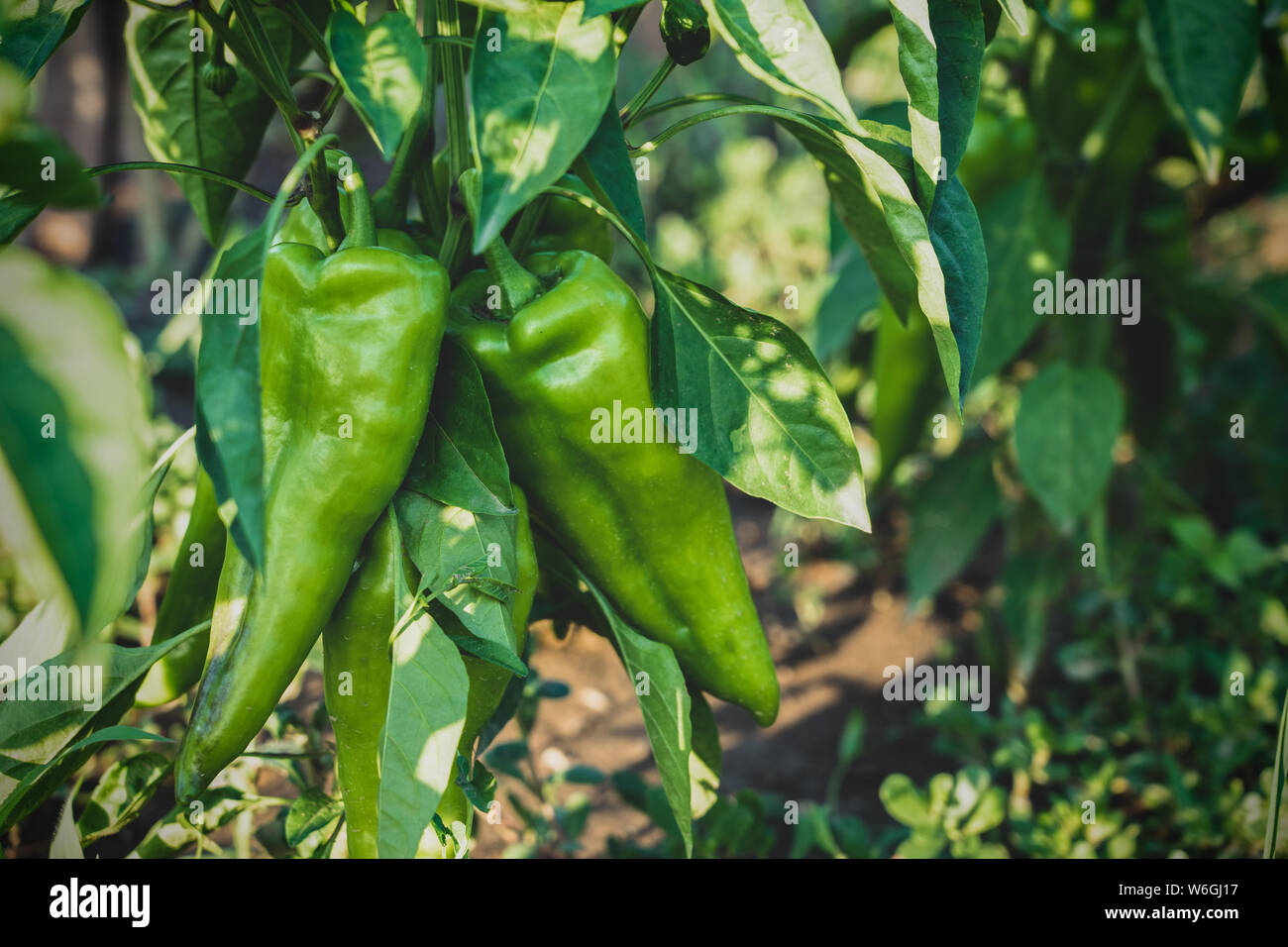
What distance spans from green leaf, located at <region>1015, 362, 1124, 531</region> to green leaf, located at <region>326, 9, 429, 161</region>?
2.95 ft

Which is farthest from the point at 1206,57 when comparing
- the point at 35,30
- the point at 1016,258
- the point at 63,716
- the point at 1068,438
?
the point at 63,716

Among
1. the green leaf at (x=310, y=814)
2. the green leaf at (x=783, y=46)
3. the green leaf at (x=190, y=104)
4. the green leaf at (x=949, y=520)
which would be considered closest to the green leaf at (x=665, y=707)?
the green leaf at (x=310, y=814)

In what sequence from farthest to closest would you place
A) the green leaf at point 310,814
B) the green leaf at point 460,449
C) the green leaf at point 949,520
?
1. the green leaf at point 949,520
2. the green leaf at point 310,814
3. the green leaf at point 460,449

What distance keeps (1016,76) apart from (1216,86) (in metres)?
0.34

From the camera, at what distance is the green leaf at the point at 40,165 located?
31cm

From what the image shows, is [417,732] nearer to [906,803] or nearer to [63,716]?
[63,716]

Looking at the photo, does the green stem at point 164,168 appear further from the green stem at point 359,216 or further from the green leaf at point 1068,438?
the green leaf at point 1068,438

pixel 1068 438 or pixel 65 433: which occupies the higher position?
pixel 1068 438

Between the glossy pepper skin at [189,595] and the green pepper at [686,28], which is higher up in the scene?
the green pepper at [686,28]

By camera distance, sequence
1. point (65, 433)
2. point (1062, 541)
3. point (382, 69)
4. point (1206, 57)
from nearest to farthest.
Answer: point (65, 433)
point (382, 69)
point (1206, 57)
point (1062, 541)

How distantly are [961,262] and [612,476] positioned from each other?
25cm

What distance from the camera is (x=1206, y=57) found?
0.92 m
